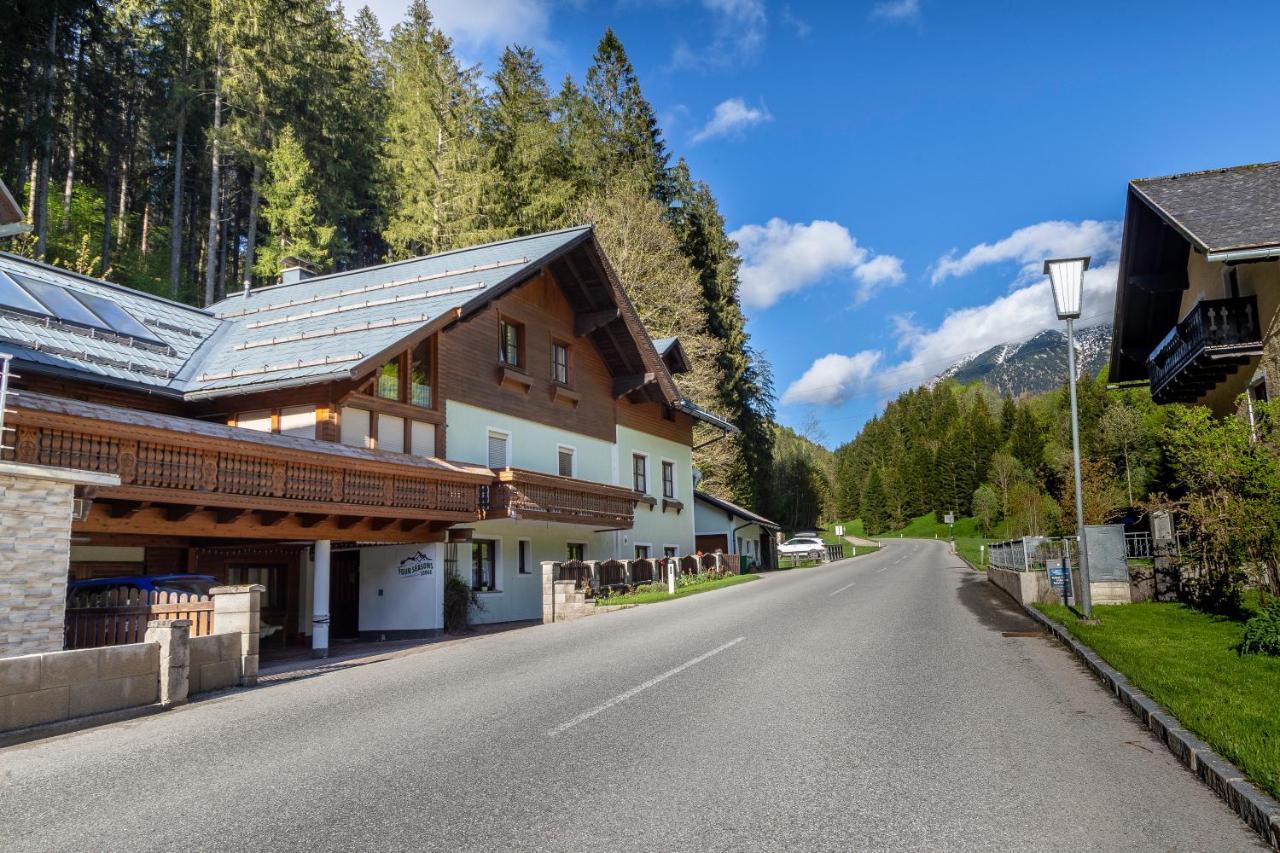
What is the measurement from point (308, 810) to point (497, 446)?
64.0ft

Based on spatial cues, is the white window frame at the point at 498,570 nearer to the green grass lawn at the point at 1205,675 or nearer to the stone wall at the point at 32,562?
the stone wall at the point at 32,562

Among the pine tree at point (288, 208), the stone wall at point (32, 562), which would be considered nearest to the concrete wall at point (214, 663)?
the stone wall at point (32, 562)

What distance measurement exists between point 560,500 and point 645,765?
18155 millimetres

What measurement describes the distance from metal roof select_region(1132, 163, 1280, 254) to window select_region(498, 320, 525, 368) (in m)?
16.4

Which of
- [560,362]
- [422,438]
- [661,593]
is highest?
[560,362]

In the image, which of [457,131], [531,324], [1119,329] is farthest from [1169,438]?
[457,131]

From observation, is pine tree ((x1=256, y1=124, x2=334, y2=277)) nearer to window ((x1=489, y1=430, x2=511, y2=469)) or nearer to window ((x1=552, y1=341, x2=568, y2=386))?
window ((x1=552, y1=341, x2=568, y2=386))

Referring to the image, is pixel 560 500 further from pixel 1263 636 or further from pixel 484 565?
pixel 1263 636

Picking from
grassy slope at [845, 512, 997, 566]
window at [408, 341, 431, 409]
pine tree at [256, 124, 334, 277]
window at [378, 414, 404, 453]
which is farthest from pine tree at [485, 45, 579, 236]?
grassy slope at [845, 512, 997, 566]

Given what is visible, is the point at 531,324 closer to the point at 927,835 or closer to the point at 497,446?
the point at 497,446

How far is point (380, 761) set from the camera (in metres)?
6.60

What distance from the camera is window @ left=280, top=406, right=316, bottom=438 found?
19047 millimetres

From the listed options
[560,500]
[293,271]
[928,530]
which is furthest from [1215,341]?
[928,530]

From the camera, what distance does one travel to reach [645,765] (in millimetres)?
6238
